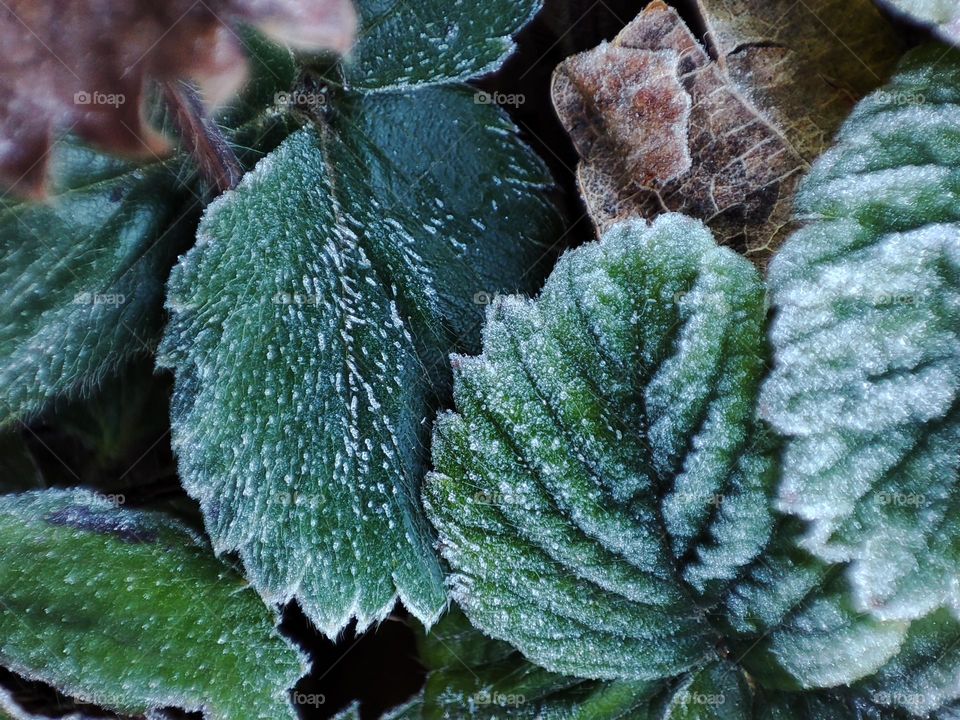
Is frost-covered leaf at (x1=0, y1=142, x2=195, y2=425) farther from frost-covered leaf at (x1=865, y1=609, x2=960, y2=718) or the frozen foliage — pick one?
frost-covered leaf at (x1=865, y1=609, x2=960, y2=718)

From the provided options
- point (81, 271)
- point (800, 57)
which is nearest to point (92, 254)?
point (81, 271)

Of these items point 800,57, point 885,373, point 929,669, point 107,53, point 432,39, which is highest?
point 107,53

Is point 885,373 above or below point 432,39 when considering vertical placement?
below

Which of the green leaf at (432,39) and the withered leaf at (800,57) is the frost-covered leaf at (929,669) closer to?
the withered leaf at (800,57)

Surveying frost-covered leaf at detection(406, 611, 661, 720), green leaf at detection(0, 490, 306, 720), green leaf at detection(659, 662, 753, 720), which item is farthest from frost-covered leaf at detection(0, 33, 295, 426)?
green leaf at detection(659, 662, 753, 720)

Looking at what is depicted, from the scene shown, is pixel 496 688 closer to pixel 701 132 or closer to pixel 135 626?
pixel 135 626

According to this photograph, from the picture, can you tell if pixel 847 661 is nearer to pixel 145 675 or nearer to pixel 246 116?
pixel 145 675

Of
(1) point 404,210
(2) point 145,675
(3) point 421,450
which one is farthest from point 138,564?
(1) point 404,210

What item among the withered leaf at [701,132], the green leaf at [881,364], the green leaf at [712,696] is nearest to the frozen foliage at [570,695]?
the green leaf at [712,696]
